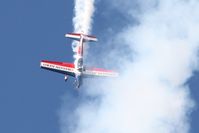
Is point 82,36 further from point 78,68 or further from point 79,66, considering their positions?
point 78,68

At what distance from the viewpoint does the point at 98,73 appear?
58.4 meters

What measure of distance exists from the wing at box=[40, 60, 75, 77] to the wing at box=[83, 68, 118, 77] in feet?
6.51

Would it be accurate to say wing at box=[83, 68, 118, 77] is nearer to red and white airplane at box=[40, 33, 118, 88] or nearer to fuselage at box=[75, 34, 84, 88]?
red and white airplane at box=[40, 33, 118, 88]

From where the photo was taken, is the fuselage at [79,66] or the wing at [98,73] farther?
the wing at [98,73]

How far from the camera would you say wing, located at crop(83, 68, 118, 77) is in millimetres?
56569

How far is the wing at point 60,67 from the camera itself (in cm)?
5641

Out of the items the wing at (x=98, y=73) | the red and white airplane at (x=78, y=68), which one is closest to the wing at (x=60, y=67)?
the red and white airplane at (x=78, y=68)

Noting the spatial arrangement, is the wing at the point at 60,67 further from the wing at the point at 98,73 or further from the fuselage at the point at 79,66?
the wing at the point at 98,73

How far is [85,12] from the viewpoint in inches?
2162

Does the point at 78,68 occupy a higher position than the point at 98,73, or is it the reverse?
the point at 98,73

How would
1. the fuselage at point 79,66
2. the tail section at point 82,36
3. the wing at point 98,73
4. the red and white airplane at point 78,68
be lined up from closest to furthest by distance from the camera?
the fuselage at point 79,66 → the red and white airplane at point 78,68 → the tail section at point 82,36 → the wing at point 98,73

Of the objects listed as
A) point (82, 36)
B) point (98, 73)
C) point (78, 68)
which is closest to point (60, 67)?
point (78, 68)

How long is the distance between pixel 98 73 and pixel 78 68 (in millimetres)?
4307

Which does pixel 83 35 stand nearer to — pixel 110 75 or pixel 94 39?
pixel 94 39
